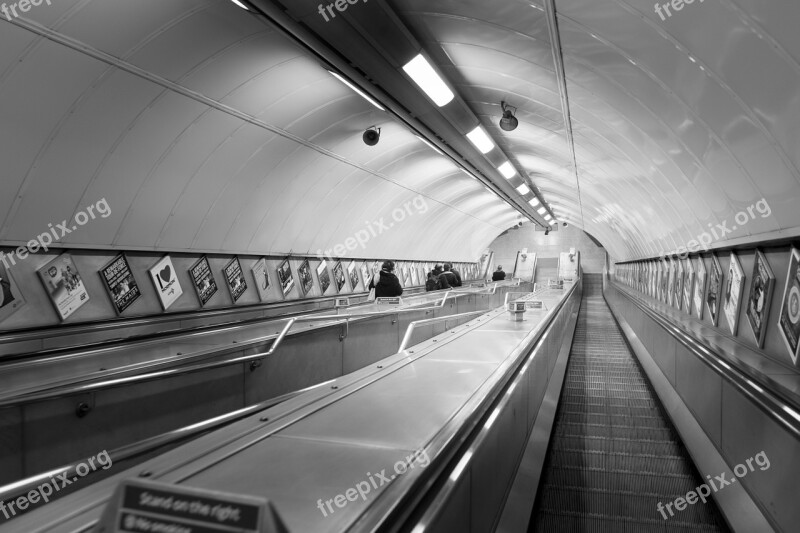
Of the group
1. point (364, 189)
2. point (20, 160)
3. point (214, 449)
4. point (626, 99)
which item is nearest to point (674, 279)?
point (626, 99)

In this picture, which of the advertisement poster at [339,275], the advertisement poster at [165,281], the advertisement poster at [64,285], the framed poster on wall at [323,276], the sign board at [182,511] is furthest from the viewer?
the advertisement poster at [339,275]

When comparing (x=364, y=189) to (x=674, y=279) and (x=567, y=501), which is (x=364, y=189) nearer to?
(x=674, y=279)

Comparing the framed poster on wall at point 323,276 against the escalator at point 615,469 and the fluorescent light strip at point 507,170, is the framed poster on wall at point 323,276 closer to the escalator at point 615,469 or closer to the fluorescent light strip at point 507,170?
the fluorescent light strip at point 507,170

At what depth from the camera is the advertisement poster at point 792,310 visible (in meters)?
4.12

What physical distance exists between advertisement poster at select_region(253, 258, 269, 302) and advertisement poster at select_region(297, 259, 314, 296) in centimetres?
172

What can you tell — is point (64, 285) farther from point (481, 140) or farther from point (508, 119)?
point (481, 140)
